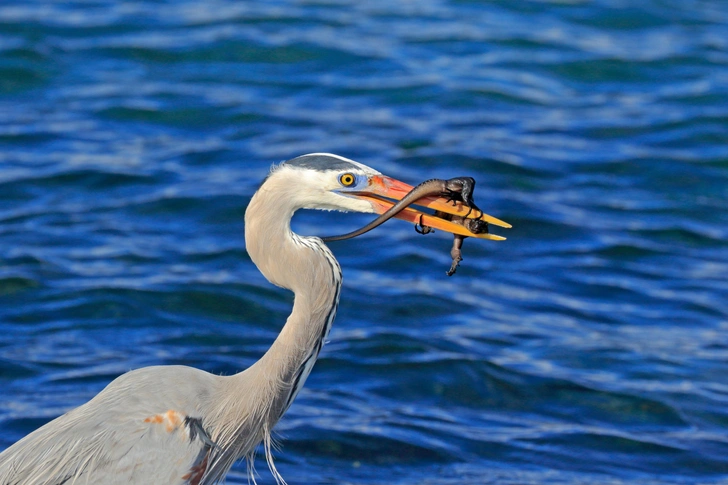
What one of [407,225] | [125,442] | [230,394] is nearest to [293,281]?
[230,394]

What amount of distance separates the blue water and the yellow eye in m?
2.10

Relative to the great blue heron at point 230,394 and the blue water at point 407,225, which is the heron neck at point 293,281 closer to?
the great blue heron at point 230,394

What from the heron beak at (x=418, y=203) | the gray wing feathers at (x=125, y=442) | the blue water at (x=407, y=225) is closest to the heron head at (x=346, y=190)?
the heron beak at (x=418, y=203)

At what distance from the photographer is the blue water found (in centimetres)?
695

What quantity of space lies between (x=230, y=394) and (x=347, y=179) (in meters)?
1.07

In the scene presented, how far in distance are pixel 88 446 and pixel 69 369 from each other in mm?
2724

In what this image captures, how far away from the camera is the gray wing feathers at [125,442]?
4.56 metres

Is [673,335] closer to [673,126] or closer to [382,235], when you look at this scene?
[382,235]

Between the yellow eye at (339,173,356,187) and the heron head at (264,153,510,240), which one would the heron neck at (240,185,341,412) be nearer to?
the heron head at (264,153,510,240)

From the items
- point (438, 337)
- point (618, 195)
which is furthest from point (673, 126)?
point (438, 337)

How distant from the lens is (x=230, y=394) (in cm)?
498

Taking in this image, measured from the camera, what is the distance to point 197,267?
8.77m

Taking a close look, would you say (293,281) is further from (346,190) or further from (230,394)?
(230,394)

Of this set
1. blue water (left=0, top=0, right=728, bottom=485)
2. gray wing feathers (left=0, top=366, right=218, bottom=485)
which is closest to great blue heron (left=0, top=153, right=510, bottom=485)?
gray wing feathers (left=0, top=366, right=218, bottom=485)
